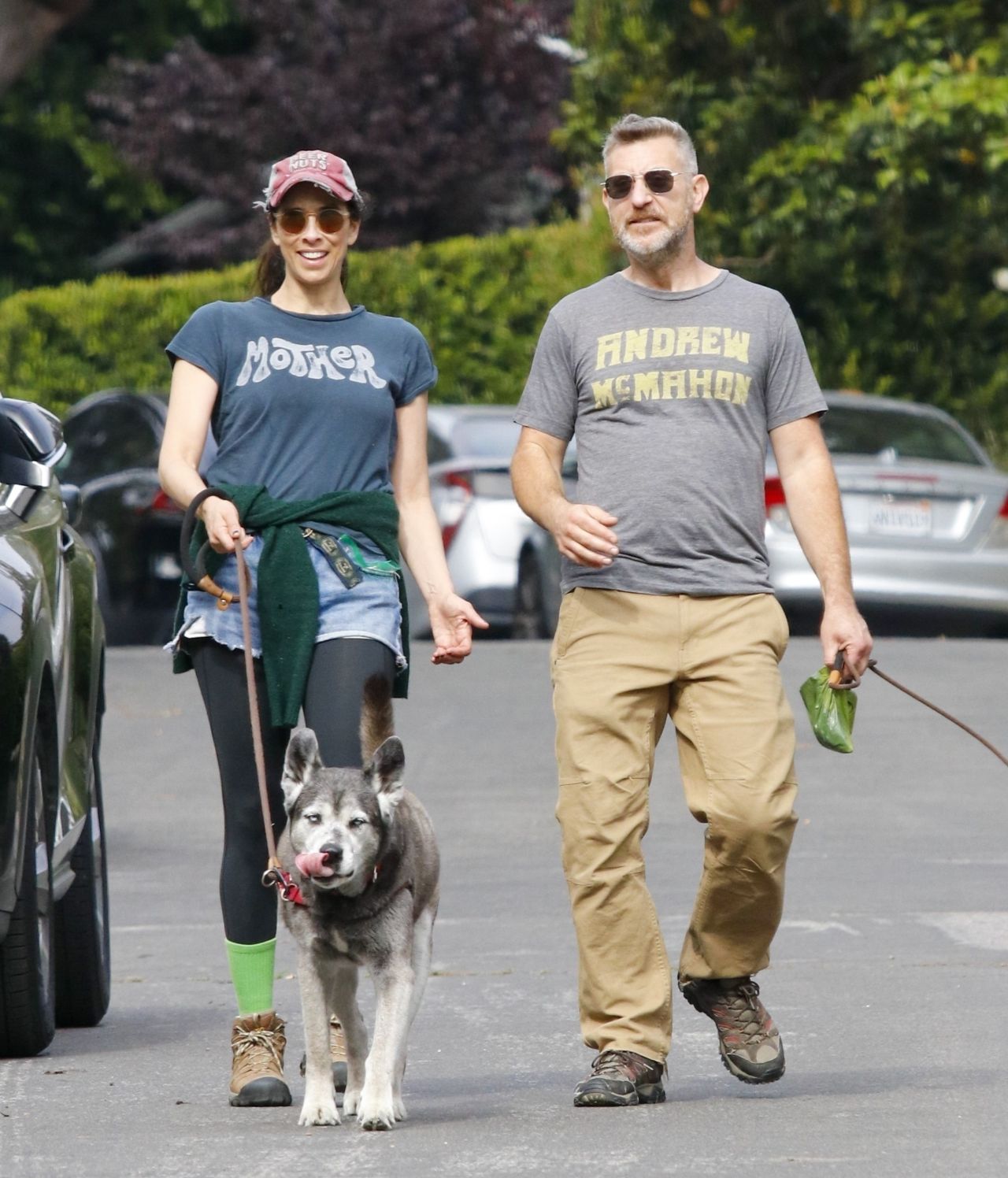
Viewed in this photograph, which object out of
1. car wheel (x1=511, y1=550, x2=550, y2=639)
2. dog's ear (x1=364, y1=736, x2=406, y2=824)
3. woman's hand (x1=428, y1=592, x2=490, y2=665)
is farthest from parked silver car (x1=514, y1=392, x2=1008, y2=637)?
dog's ear (x1=364, y1=736, x2=406, y2=824)

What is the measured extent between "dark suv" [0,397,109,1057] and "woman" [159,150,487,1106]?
479 millimetres

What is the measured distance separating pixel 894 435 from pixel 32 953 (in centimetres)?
1162

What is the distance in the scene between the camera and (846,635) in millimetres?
5797

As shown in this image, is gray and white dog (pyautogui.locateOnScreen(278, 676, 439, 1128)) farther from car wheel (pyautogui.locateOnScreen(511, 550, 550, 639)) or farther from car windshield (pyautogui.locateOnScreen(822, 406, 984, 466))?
car wheel (pyautogui.locateOnScreen(511, 550, 550, 639))

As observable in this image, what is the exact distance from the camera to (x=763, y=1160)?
16.7ft

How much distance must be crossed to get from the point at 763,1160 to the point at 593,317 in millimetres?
1868

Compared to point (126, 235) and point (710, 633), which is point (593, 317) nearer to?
point (710, 633)

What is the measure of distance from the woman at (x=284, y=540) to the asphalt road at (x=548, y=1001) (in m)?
0.46

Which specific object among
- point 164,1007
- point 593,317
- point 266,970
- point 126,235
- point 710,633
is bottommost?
point 126,235

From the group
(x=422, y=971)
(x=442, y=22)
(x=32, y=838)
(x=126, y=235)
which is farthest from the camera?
(x=126, y=235)

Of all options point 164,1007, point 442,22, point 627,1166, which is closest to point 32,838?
point 164,1007

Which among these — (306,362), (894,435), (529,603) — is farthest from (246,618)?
(529,603)

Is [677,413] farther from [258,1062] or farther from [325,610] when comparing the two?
[258,1062]

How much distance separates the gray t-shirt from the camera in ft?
19.1
